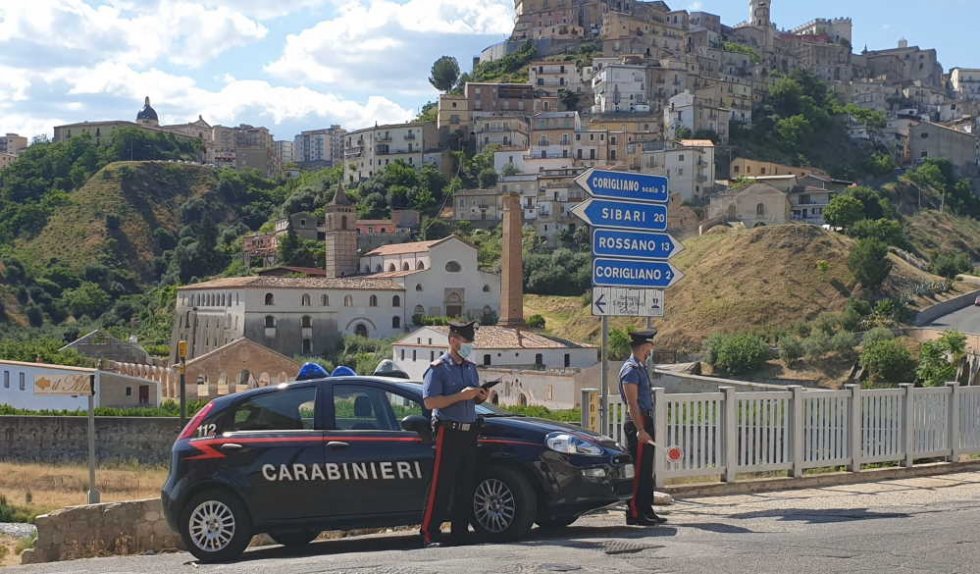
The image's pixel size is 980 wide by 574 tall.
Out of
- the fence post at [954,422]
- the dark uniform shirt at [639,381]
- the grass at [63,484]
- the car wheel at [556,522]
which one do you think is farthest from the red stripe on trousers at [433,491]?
the grass at [63,484]

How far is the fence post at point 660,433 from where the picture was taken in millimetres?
11617

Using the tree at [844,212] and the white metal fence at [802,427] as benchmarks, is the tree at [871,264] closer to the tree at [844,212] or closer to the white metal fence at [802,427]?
the tree at [844,212]

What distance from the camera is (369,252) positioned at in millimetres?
88062

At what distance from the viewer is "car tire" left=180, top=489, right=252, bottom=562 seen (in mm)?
9156

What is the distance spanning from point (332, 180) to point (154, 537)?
11164 centimetres

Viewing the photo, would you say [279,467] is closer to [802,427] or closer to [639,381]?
[639,381]

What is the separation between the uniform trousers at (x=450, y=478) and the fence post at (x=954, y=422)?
7.59 meters

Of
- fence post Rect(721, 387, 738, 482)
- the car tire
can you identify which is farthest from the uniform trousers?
fence post Rect(721, 387, 738, 482)

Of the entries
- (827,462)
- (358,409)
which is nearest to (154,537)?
(358,409)

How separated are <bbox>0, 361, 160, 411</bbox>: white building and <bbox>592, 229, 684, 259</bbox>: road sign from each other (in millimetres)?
34750

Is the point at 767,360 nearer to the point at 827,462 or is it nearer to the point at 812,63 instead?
the point at 827,462

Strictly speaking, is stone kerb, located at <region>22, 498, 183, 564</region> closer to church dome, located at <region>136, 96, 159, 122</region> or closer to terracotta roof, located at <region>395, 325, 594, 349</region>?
terracotta roof, located at <region>395, 325, 594, 349</region>

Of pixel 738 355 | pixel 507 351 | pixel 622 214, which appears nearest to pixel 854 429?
pixel 622 214

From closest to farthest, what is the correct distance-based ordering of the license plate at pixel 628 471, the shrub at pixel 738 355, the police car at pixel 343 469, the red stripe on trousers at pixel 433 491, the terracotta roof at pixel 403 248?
the red stripe on trousers at pixel 433 491 < the police car at pixel 343 469 < the license plate at pixel 628 471 < the shrub at pixel 738 355 < the terracotta roof at pixel 403 248
